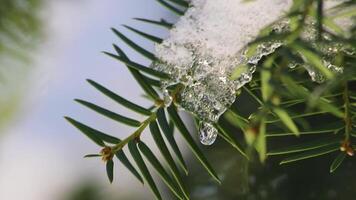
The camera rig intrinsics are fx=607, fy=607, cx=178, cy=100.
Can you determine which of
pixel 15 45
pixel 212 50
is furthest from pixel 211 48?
pixel 15 45

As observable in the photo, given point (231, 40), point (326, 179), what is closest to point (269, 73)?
point (231, 40)

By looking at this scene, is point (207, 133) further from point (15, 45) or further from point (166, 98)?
point (15, 45)

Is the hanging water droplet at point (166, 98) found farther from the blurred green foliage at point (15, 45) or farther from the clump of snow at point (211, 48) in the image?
the blurred green foliage at point (15, 45)

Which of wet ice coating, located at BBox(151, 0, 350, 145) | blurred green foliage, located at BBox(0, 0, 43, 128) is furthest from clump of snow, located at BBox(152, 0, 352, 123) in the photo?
blurred green foliage, located at BBox(0, 0, 43, 128)

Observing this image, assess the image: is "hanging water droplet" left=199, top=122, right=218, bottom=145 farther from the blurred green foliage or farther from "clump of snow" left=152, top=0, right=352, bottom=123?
the blurred green foliage

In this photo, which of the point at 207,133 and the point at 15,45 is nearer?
the point at 207,133

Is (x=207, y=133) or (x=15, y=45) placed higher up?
(x=15, y=45)

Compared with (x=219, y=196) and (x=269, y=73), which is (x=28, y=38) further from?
(x=269, y=73)

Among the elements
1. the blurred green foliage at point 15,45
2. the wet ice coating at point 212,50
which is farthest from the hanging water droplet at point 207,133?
the blurred green foliage at point 15,45
